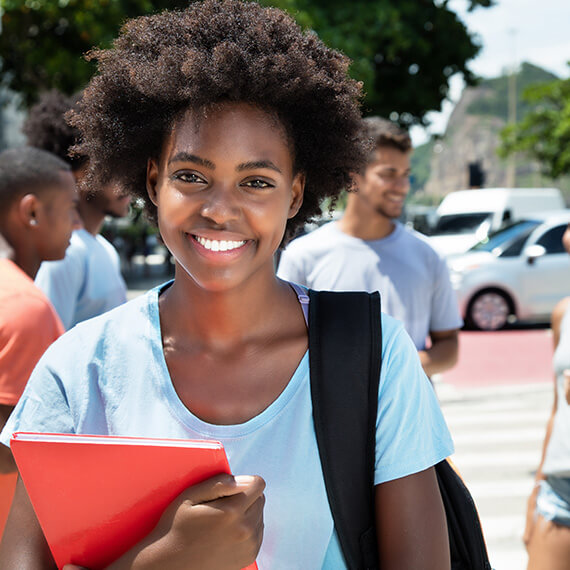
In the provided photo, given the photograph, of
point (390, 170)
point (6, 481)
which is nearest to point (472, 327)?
point (390, 170)

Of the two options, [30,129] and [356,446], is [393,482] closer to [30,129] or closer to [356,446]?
[356,446]

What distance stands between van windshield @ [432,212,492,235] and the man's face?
12.1m

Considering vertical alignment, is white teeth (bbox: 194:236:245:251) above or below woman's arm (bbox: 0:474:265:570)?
above

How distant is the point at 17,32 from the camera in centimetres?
1274

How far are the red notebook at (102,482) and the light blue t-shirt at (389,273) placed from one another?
2.29 meters

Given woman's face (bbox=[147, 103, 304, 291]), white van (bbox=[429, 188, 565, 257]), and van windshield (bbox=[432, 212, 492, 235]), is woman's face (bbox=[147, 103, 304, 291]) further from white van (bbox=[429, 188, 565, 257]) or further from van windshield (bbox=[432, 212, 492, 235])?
van windshield (bbox=[432, 212, 492, 235])

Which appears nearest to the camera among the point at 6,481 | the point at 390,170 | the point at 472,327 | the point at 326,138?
the point at 326,138

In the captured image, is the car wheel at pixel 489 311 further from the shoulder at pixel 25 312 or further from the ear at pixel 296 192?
the ear at pixel 296 192

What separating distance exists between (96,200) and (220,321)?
2.67m

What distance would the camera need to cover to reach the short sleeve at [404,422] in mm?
1537

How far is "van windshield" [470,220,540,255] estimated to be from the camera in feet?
38.7

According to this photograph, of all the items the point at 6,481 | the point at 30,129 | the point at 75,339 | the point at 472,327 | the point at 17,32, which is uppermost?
the point at 17,32

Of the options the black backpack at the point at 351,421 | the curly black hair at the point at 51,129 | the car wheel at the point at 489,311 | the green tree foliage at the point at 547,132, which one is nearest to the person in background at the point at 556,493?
the black backpack at the point at 351,421

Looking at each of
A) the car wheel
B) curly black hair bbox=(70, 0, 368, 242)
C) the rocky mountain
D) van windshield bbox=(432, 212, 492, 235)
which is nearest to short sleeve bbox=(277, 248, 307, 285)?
curly black hair bbox=(70, 0, 368, 242)
